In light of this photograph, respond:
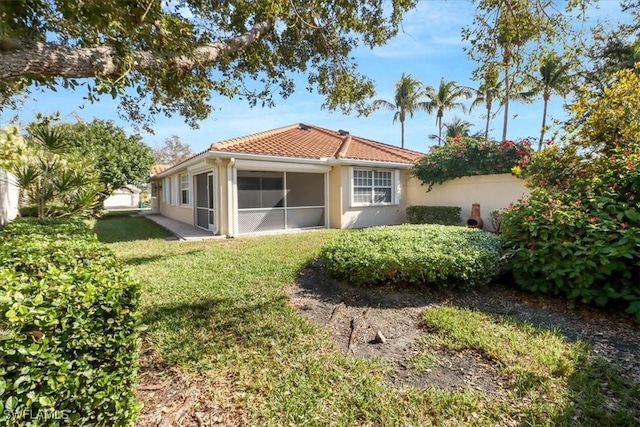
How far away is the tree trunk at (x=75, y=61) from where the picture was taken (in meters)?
2.86

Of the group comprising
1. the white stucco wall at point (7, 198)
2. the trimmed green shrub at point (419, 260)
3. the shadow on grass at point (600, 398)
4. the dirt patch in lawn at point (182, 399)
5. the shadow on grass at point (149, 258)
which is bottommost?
the dirt patch in lawn at point (182, 399)

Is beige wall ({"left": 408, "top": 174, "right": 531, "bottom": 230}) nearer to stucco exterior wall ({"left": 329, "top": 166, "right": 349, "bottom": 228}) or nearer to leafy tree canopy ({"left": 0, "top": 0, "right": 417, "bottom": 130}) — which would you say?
stucco exterior wall ({"left": 329, "top": 166, "right": 349, "bottom": 228})

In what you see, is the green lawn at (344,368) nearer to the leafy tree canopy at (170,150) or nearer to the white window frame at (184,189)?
the white window frame at (184,189)

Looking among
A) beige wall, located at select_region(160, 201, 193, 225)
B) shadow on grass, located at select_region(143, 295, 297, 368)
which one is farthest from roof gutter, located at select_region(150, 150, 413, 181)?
shadow on grass, located at select_region(143, 295, 297, 368)

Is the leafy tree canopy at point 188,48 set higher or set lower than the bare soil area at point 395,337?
higher

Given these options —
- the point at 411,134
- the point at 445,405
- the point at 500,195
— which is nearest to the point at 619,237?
the point at 445,405

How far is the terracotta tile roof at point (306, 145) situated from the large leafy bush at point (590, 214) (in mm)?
8271

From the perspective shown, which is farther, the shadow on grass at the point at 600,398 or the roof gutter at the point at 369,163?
the roof gutter at the point at 369,163

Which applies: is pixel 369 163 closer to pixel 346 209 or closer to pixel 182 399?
pixel 346 209

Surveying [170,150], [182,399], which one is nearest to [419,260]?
[182,399]

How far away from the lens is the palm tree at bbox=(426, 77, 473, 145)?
29.3 m

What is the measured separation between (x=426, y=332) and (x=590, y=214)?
334cm

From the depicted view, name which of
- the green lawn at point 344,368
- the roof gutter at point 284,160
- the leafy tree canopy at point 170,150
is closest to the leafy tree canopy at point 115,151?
the roof gutter at point 284,160

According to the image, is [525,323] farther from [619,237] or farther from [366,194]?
[366,194]
